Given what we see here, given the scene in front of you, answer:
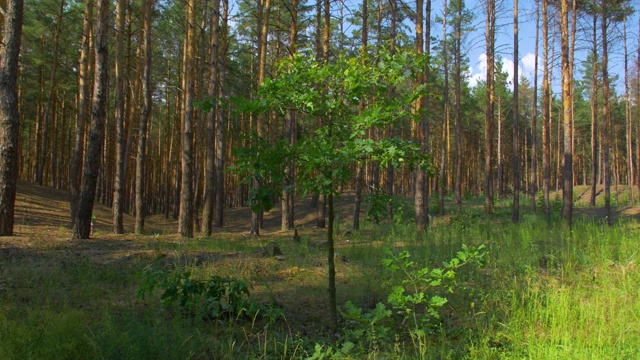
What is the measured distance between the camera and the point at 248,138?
384 cm

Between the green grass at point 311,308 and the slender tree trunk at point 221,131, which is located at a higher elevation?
the slender tree trunk at point 221,131

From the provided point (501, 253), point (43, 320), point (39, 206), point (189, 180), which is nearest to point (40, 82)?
point (39, 206)

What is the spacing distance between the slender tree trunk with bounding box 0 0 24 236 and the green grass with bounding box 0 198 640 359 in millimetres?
1764

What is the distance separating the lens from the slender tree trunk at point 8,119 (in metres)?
8.35

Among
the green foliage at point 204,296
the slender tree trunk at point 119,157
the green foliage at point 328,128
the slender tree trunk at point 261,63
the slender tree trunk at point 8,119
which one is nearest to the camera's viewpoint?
the green foliage at point 328,128

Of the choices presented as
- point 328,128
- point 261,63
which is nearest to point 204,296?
point 328,128

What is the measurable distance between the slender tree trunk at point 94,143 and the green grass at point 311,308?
4.64 feet

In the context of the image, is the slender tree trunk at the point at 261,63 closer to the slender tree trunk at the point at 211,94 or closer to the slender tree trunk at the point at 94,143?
the slender tree trunk at the point at 211,94

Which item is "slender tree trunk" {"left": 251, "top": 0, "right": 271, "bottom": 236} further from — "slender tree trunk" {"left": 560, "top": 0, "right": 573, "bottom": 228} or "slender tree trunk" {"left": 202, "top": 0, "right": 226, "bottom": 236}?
"slender tree trunk" {"left": 560, "top": 0, "right": 573, "bottom": 228}

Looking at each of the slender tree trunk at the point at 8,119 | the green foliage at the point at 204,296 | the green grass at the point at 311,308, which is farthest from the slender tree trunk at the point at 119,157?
the green foliage at the point at 204,296

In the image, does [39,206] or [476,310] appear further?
[39,206]

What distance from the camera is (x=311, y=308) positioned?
5203 mm

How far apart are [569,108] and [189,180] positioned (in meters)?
11.4

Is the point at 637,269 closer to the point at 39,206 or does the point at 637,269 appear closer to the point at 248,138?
the point at 248,138
